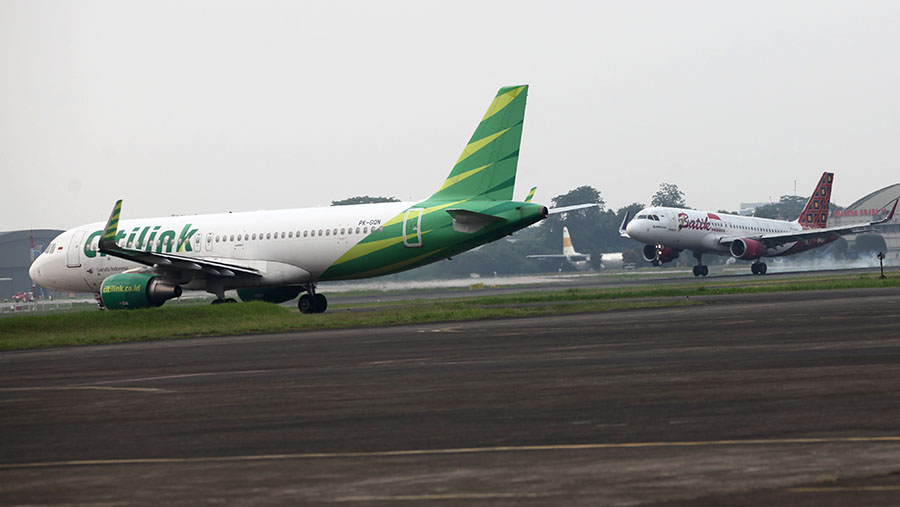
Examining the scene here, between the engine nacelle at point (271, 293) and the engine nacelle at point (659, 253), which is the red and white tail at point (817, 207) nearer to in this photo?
the engine nacelle at point (659, 253)

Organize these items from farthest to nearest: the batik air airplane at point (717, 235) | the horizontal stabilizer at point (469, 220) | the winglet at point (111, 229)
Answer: the batik air airplane at point (717, 235)
the winglet at point (111, 229)
the horizontal stabilizer at point (469, 220)

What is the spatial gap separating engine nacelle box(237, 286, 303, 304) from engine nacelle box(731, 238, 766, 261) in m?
38.9

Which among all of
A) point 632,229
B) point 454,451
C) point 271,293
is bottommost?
point 454,451

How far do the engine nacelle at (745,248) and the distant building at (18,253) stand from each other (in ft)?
151

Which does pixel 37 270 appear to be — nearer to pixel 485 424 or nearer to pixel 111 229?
pixel 111 229

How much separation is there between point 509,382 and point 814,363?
4260 millimetres

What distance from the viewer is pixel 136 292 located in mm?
37562

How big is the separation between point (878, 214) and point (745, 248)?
81.4 m

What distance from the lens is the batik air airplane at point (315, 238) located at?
3584cm

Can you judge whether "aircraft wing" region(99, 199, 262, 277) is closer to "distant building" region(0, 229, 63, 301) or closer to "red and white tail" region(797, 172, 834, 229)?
"distant building" region(0, 229, 63, 301)

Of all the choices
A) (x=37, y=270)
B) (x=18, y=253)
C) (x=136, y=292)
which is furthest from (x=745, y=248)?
(x=18, y=253)

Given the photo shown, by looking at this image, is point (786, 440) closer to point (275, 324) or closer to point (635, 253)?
point (275, 324)

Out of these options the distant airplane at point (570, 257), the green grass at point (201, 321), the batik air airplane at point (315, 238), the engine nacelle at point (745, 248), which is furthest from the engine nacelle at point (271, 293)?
the distant airplane at point (570, 257)

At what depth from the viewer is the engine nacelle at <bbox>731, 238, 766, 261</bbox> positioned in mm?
70875
